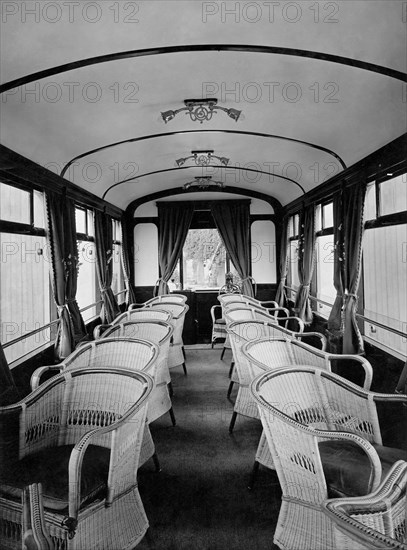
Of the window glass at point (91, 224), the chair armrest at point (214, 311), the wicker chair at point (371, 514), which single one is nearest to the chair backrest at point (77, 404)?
the wicker chair at point (371, 514)

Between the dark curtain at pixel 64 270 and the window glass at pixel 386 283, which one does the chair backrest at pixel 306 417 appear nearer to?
the window glass at pixel 386 283

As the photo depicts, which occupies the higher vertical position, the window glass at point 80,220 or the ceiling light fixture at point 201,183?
the ceiling light fixture at point 201,183

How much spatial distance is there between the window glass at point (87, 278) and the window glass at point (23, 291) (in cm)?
49

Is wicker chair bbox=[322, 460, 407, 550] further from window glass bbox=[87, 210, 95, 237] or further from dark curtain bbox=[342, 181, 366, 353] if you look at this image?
window glass bbox=[87, 210, 95, 237]

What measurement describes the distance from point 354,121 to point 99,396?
2.08 m

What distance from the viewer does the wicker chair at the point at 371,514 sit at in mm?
712

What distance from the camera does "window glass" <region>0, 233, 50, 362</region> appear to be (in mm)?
2072

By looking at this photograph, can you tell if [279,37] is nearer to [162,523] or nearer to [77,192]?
[162,523]

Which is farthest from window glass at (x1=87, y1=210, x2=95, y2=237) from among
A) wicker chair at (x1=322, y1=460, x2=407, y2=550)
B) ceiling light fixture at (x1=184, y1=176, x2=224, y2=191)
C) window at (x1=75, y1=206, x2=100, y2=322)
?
wicker chair at (x1=322, y1=460, x2=407, y2=550)

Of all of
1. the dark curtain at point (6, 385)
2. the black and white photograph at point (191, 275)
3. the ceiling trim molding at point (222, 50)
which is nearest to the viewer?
the black and white photograph at point (191, 275)

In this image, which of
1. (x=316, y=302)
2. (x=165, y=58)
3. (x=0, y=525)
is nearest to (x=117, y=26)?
(x=165, y=58)

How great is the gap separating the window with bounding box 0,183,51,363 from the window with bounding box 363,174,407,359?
6.97ft

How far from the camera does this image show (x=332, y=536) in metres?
1.21

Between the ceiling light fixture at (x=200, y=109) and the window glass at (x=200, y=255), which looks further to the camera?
the window glass at (x=200, y=255)
